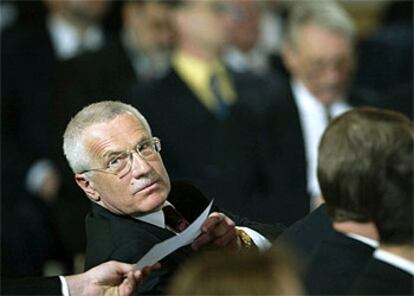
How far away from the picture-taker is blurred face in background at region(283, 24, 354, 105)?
5898mm

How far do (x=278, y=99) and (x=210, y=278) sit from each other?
3.59m

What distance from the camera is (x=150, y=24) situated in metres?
6.40

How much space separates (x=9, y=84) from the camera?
21.0ft

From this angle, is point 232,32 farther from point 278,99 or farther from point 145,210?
point 145,210

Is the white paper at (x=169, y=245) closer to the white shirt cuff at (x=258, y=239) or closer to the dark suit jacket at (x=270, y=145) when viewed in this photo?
the white shirt cuff at (x=258, y=239)

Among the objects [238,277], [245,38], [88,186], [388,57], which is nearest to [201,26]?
[245,38]

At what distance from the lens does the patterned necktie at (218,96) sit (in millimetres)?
5680

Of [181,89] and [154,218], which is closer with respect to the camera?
[154,218]

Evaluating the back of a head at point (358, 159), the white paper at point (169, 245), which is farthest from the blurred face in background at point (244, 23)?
the back of a head at point (358, 159)

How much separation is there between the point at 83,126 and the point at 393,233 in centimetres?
88

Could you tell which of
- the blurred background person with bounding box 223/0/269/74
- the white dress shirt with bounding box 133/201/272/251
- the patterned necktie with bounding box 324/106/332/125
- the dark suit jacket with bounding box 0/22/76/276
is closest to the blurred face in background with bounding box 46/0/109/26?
the dark suit jacket with bounding box 0/22/76/276

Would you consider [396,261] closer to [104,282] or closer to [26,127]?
[104,282]

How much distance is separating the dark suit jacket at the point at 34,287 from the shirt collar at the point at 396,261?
85 cm

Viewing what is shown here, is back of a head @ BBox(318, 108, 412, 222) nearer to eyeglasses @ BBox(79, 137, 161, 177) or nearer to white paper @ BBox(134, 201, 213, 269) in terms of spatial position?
white paper @ BBox(134, 201, 213, 269)
